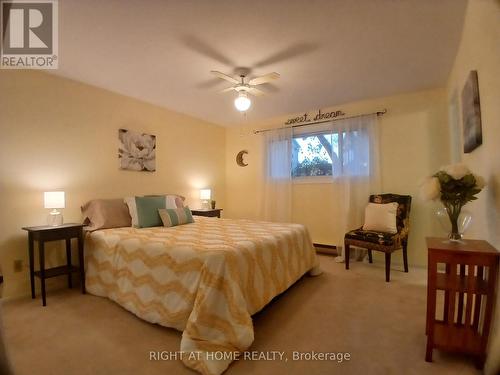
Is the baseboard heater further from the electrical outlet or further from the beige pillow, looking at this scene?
the electrical outlet

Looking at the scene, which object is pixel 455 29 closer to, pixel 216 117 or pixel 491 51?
pixel 491 51

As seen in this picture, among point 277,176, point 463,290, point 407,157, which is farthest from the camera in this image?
point 277,176

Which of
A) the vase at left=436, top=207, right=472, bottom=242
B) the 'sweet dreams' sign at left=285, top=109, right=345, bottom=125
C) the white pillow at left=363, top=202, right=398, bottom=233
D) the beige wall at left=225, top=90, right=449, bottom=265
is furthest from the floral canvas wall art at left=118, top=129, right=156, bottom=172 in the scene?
the vase at left=436, top=207, right=472, bottom=242

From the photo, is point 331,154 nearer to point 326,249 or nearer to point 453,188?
point 326,249

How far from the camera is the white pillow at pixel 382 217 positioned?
3273 mm

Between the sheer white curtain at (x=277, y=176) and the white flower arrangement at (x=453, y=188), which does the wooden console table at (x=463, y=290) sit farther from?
the sheer white curtain at (x=277, y=176)

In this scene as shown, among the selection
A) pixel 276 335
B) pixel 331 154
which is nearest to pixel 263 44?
pixel 331 154

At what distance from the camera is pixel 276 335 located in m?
1.86

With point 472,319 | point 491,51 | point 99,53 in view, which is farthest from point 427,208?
point 99,53

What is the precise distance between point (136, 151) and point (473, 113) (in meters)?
3.78

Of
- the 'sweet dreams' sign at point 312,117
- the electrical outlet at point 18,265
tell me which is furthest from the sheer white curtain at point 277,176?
the electrical outlet at point 18,265

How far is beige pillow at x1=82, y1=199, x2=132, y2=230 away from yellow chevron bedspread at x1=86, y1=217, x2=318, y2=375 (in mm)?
235

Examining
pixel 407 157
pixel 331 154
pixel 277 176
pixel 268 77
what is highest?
pixel 268 77

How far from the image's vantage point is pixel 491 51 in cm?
145
